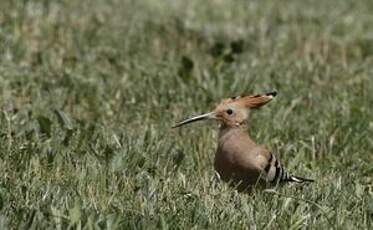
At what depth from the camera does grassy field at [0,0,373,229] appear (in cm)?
491

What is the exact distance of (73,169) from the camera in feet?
18.3

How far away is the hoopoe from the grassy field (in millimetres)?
85

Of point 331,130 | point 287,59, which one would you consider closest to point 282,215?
point 331,130

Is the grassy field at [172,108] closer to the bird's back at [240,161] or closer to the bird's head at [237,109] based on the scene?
the bird's back at [240,161]

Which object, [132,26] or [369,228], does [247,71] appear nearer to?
[132,26]

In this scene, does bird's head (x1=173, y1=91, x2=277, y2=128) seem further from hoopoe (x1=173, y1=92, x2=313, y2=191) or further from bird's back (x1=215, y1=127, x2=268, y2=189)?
bird's back (x1=215, y1=127, x2=268, y2=189)

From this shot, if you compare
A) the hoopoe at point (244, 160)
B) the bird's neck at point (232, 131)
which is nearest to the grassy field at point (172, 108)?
the hoopoe at point (244, 160)

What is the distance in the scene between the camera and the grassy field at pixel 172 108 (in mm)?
4910

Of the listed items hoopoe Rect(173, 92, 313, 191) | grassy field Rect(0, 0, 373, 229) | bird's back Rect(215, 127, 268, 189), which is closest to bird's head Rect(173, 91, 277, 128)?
hoopoe Rect(173, 92, 313, 191)

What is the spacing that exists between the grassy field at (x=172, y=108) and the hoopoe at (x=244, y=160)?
0.08 m

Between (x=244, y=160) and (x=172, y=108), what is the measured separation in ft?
7.34

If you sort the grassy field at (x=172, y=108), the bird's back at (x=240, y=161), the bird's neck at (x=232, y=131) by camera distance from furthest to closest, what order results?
the bird's neck at (x=232, y=131), the bird's back at (x=240, y=161), the grassy field at (x=172, y=108)

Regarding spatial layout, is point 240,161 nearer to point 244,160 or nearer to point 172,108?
point 244,160

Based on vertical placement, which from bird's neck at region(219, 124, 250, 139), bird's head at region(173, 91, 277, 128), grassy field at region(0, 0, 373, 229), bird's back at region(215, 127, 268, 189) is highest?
bird's head at region(173, 91, 277, 128)
